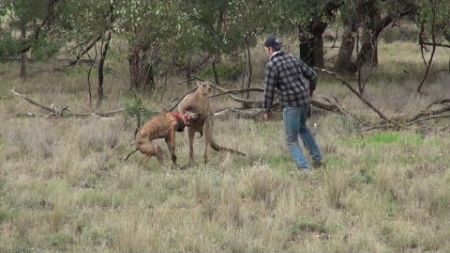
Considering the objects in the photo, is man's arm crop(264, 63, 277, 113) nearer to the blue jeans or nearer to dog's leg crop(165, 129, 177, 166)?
the blue jeans

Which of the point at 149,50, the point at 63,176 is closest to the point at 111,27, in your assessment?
the point at 149,50

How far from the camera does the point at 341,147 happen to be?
1125 cm

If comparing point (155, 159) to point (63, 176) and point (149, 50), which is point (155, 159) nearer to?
point (63, 176)

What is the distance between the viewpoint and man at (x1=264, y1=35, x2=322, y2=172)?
31.0ft

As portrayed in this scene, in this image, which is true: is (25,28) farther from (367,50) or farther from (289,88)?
(289,88)

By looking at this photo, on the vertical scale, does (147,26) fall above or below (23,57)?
above

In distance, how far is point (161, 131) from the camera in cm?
1001

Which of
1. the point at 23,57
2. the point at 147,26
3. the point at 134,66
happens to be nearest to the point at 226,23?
the point at 134,66

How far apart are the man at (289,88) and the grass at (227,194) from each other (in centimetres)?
46

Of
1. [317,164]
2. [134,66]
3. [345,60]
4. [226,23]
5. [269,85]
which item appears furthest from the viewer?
[345,60]

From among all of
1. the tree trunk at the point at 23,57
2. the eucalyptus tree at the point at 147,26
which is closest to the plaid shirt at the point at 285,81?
the eucalyptus tree at the point at 147,26

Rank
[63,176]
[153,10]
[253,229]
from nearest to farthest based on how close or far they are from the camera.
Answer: [253,229]
[63,176]
[153,10]

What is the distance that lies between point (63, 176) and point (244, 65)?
13.0m

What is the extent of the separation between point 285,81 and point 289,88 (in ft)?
0.36
